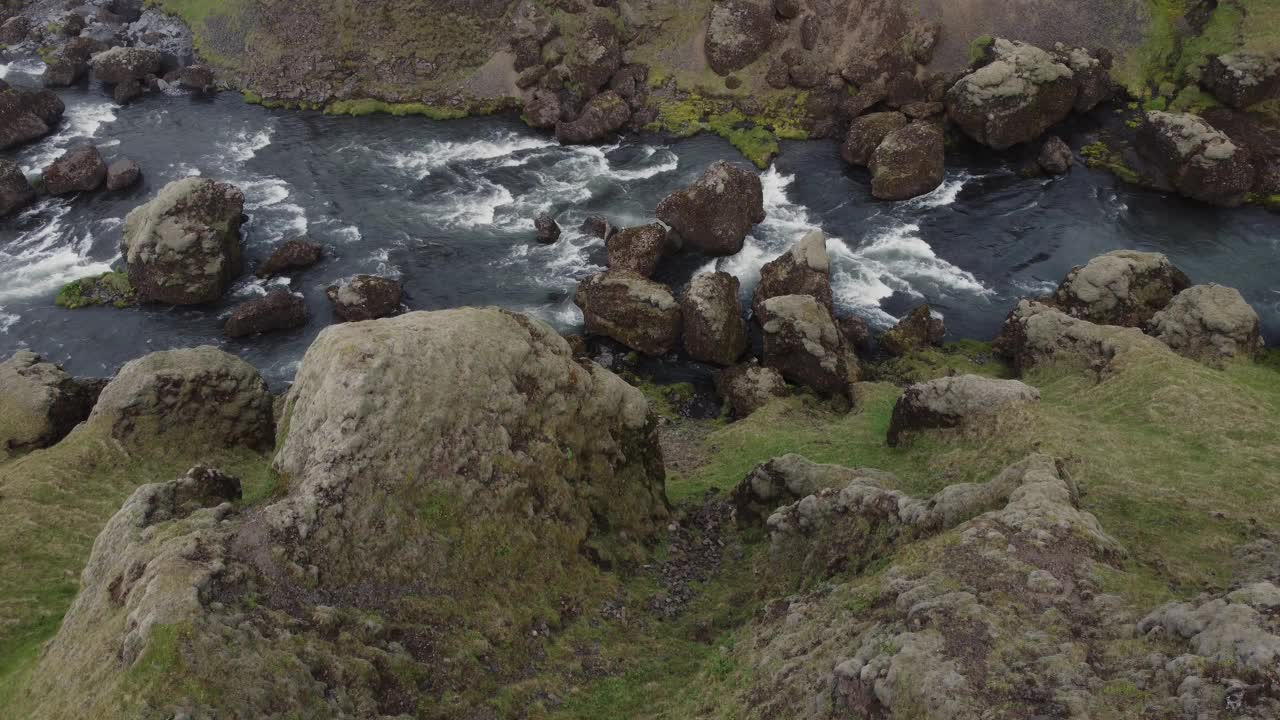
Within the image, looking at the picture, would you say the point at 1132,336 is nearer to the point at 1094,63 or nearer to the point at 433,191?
the point at 1094,63

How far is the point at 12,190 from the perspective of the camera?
64.6 m

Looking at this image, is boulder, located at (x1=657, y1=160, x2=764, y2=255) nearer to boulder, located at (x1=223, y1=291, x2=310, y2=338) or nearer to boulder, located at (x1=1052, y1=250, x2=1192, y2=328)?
boulder, located at (x1=1052, y1=250, x2=1192, y2=328)

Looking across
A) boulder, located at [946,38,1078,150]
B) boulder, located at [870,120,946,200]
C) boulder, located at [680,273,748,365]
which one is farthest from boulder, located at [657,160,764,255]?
boulder, located at [946,38,1078,150]

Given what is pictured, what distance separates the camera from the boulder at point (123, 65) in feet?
275

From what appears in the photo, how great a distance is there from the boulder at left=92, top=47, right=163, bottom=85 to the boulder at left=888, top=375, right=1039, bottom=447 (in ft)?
285

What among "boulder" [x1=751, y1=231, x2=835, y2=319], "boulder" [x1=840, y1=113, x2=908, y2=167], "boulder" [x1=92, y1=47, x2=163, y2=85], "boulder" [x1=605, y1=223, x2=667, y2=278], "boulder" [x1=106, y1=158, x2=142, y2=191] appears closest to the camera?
"boulder" [x1=751, y1=231, x2=835, y2=319]

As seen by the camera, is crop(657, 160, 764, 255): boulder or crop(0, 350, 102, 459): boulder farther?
crop(657, 160, 764, 255): boulder

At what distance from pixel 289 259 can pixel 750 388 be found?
34.9 metres

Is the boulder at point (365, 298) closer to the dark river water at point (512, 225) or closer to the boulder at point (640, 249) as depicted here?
the dark river water at point (512, 225)

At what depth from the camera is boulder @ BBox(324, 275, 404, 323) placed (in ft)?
173

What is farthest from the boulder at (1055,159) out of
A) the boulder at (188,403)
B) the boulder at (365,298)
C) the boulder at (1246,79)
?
the boulder at (188,403)

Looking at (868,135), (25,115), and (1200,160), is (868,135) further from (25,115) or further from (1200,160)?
(25,115)

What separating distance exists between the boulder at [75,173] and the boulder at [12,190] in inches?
73.4

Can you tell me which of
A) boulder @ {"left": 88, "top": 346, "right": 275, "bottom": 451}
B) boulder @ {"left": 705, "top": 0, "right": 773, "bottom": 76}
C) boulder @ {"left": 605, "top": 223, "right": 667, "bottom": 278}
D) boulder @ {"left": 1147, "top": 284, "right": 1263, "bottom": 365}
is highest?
boulder @ {"left": 705, "top": 0, "right": 773, "bottom": 76}
